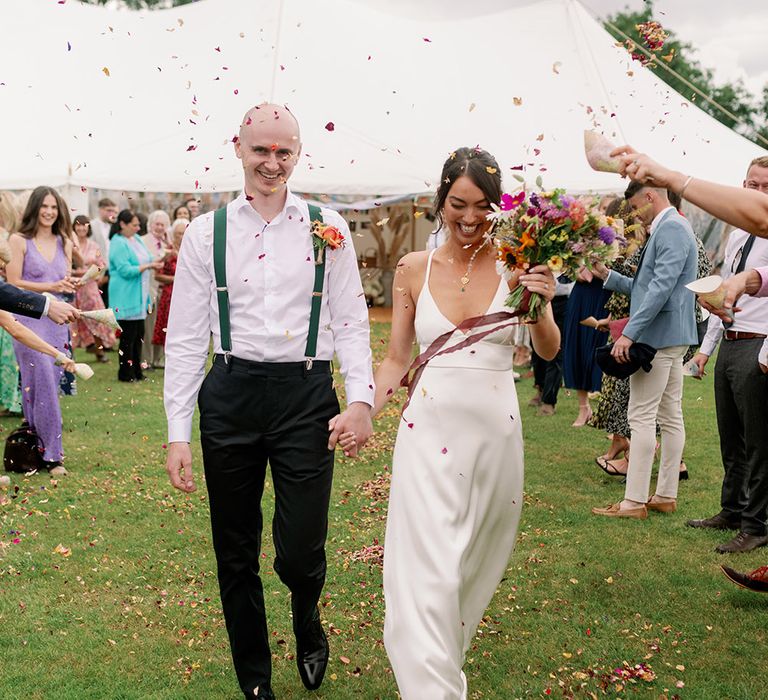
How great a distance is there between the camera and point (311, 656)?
4.05 m

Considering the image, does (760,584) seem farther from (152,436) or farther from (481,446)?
(152,436)

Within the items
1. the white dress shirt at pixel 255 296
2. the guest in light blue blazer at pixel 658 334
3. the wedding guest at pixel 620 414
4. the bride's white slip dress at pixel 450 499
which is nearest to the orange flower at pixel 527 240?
the bride's white slip dress at pixel 450 499

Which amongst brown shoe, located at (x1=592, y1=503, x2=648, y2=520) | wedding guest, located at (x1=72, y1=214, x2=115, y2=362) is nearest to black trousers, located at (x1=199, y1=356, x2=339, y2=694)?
brown shoe, located at (x1=592, y1=503, x2=648, y2=520)

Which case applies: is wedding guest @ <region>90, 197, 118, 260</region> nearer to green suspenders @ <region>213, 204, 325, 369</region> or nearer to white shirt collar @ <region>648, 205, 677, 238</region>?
A: white shirt collar @ <region>648, 205, 677, 238</region>

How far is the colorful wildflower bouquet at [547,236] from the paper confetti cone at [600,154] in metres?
0.24

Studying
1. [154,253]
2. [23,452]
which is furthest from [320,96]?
[23,452]

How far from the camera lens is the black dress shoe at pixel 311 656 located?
4.03 meters

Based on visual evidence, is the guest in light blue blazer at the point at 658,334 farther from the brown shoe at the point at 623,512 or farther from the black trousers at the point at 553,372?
the black trousers at the point at 553,372

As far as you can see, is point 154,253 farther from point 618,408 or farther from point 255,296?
point 255,296

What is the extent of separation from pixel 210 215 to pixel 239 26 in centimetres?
1371

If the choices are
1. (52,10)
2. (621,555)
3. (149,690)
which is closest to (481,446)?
(149,690)

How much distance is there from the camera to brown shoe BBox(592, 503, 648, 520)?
677 cm

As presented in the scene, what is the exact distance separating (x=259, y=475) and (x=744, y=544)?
3.73m

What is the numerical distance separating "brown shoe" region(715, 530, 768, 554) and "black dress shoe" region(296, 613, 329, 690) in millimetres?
3180
